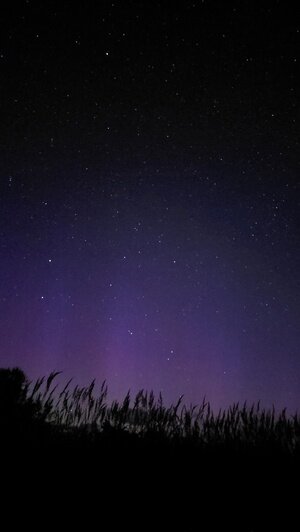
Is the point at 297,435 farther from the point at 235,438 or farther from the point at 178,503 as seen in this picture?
the point at 178,503

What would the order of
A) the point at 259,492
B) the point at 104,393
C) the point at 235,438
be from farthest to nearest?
1. the point at 104,393
2. the point at 235,438
3. the point at 259,492

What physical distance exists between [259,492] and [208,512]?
2.08 meters

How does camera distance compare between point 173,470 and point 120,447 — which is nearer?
point 173,470

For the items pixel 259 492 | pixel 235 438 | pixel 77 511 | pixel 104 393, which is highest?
pixel 104 393

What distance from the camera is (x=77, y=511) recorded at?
18.0ft

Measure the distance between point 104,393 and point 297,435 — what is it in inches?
356

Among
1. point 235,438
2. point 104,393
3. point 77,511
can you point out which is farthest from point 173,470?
point 104,393

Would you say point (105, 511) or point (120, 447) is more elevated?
point (120, 447)

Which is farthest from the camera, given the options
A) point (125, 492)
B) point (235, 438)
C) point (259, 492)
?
point (235, 438)

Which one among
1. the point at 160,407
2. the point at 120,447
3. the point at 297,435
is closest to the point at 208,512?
the point at 120,447

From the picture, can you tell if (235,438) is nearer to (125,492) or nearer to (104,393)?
(104,393)

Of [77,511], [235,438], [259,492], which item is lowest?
[77,511]

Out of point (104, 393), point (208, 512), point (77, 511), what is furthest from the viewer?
point (104, 393)

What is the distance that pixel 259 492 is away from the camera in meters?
7.71
